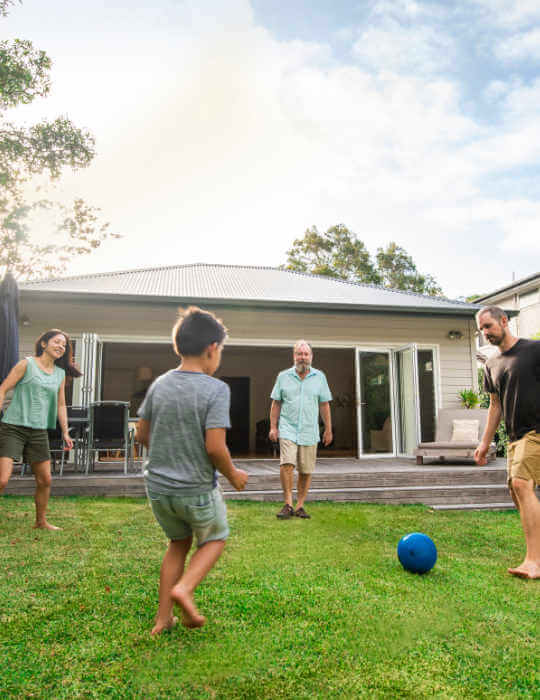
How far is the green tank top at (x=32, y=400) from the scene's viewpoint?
12.0 ft

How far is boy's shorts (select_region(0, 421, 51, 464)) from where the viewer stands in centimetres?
359

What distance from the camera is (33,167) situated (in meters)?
12.3

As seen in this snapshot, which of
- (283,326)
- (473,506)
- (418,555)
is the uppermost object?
(283,326)

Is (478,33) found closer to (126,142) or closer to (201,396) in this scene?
(126,142)

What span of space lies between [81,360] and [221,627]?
6.57 m

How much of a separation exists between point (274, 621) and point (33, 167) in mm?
12863

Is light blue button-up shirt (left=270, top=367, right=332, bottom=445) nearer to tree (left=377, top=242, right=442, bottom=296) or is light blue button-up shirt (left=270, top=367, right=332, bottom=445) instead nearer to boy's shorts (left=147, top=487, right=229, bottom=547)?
boy's shorts (left=147, top=487, right=229, bottom=547)

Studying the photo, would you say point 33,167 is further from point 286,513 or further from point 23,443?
point 286,513

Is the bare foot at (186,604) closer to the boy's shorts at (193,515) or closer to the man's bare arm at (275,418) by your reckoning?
the boy's shorts at (193,515)

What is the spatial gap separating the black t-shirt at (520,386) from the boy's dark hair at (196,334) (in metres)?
1.99

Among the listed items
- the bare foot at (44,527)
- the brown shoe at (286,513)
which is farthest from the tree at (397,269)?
the bare foot at (44,527)

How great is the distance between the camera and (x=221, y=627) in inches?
82.2

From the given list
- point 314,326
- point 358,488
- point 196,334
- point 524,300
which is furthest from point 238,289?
point 524,300

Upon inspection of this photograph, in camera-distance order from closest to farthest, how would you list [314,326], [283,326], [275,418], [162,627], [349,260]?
[162,627]
[275,418]
[283,326]
[314,326]
[349,260]
